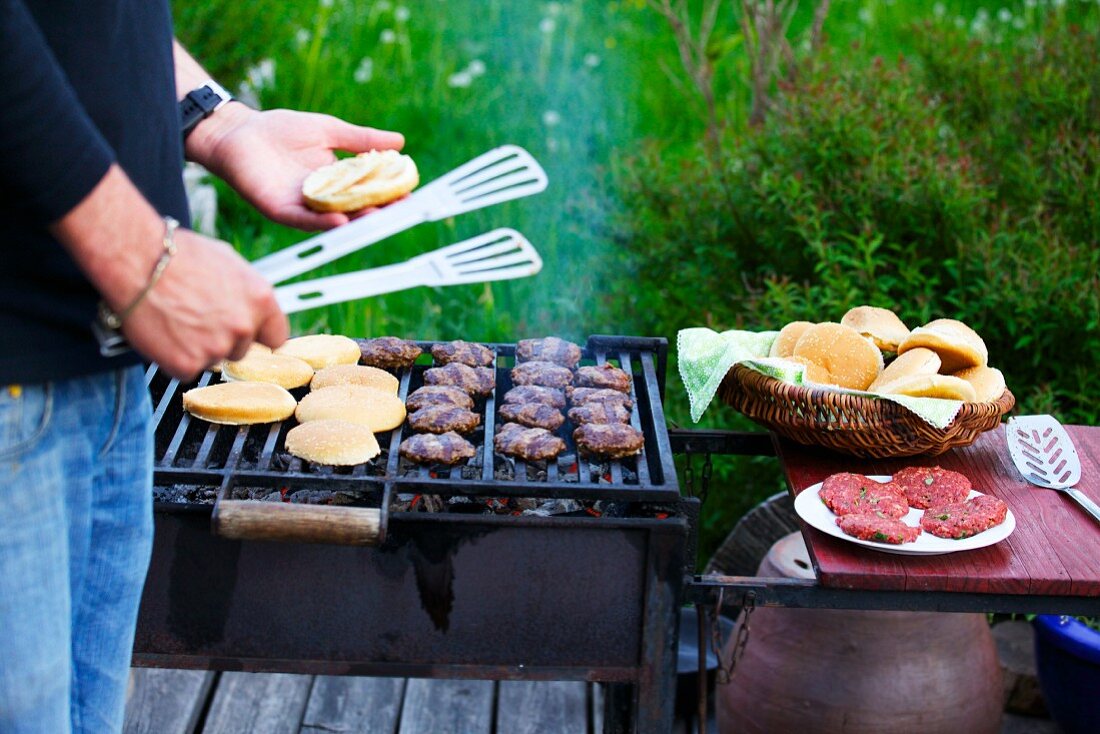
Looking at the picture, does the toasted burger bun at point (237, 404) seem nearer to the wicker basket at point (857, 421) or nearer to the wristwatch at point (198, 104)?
the wristwatch at point (198, 104)

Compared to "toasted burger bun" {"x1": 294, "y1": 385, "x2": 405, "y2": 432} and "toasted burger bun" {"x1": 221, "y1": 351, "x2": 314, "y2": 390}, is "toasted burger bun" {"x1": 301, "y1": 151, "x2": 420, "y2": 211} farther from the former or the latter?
"toasted burger bun" {"x1": 221, "y1": 351, "x2": 314, "y2": 390}

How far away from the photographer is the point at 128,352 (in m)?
1.39

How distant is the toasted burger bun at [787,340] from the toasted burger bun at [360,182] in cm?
95

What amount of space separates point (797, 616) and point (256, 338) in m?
1.68

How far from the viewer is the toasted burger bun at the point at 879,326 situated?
2.49 meters

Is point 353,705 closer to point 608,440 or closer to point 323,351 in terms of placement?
point 323,351

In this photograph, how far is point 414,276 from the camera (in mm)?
1680

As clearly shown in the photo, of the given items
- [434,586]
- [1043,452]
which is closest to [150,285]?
[434,586]

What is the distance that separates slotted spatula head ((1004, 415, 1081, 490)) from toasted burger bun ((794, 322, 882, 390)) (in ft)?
1.08

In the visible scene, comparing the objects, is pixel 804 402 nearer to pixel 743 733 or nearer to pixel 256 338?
pixel 743 733

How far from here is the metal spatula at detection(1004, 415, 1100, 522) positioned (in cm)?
227

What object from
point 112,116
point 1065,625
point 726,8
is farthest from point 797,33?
point 112,116

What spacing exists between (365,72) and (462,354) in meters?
3.69

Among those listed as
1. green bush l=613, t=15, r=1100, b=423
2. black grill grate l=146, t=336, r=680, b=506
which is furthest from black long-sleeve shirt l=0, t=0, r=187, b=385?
green bush l=613, t=15, r=1100, b=423
